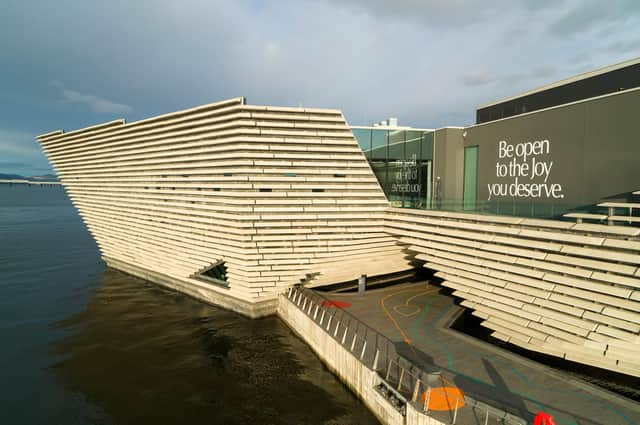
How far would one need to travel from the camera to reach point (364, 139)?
22.2 m

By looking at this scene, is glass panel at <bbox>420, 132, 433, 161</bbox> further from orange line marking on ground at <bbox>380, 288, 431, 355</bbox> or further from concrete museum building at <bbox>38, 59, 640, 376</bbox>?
orange line marking on ground at <bbox>380, 288, 431, 355</bbox>

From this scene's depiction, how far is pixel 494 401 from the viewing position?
1030cm

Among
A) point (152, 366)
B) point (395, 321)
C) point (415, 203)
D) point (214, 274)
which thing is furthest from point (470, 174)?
point (152, 366)

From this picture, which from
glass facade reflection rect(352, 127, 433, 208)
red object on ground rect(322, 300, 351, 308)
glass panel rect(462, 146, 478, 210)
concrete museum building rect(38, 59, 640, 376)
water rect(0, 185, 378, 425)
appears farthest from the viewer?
glass facade reflection rect(352, 127, 433, 208)

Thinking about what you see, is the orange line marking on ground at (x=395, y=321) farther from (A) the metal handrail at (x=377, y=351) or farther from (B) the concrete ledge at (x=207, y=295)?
(B) the concrete ledge at (x=207, y=295)

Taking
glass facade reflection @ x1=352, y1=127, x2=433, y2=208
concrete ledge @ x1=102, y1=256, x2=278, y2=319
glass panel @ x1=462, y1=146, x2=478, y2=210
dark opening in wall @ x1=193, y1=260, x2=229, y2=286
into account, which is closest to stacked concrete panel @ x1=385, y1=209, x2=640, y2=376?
glass facade reflection @ x1=352, y1=127, x2=433, y2=208

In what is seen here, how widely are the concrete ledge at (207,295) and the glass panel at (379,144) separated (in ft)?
37.4

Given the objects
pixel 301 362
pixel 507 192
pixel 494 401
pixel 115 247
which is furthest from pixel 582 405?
pixel 115 247

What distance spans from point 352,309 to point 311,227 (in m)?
5.11

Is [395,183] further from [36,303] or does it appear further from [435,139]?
[36,303]

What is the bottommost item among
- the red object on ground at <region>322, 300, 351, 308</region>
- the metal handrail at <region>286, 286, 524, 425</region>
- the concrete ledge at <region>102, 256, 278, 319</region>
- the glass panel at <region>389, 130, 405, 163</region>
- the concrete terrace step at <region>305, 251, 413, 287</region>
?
the concrete ledge at <region>102, 256, 278, 319</region>

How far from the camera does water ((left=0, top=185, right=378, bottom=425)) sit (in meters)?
12.9

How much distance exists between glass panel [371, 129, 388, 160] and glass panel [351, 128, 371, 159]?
334 millimetres

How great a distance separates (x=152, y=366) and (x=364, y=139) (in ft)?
56.1
